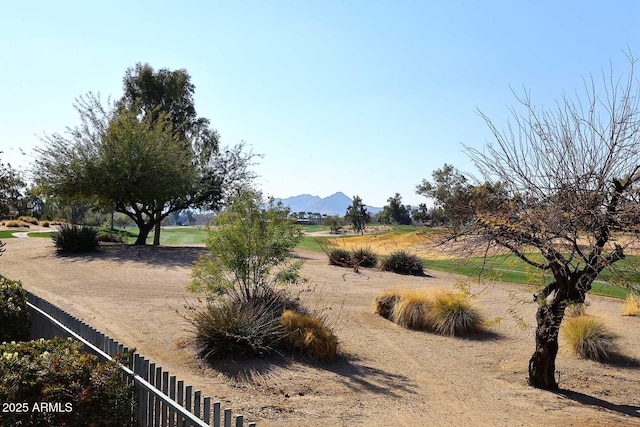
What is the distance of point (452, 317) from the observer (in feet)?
41.8

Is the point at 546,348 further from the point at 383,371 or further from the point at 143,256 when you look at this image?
the point at 143,256

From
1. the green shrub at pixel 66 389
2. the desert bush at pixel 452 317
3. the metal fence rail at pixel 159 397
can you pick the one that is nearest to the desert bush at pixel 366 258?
the desert bush at pixel 452 317

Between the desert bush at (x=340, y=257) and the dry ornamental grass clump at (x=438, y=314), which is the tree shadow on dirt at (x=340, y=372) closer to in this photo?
the dry ornamental grass clump at (x=438, y=314)

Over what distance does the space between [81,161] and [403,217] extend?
2464 inches

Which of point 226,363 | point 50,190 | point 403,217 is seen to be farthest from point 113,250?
point 403,217

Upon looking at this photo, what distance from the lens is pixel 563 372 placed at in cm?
1014

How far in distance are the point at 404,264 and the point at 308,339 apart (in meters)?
13.7

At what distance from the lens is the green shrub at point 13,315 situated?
26.6 feet

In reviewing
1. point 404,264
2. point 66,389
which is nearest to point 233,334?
point 66,389

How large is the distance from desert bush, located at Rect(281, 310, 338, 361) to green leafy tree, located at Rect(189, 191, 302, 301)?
2019 millimetres

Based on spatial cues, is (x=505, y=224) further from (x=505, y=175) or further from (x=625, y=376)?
(x=625, y=376)

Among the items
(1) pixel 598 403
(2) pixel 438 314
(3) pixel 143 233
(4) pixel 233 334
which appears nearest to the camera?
(1) pixel 598 403

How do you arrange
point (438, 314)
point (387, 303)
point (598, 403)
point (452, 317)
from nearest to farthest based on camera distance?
point (598, 403), point (452, 317), point (438, 314), point (387, 303)

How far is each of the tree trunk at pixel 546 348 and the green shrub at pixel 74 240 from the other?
67.1 ft
